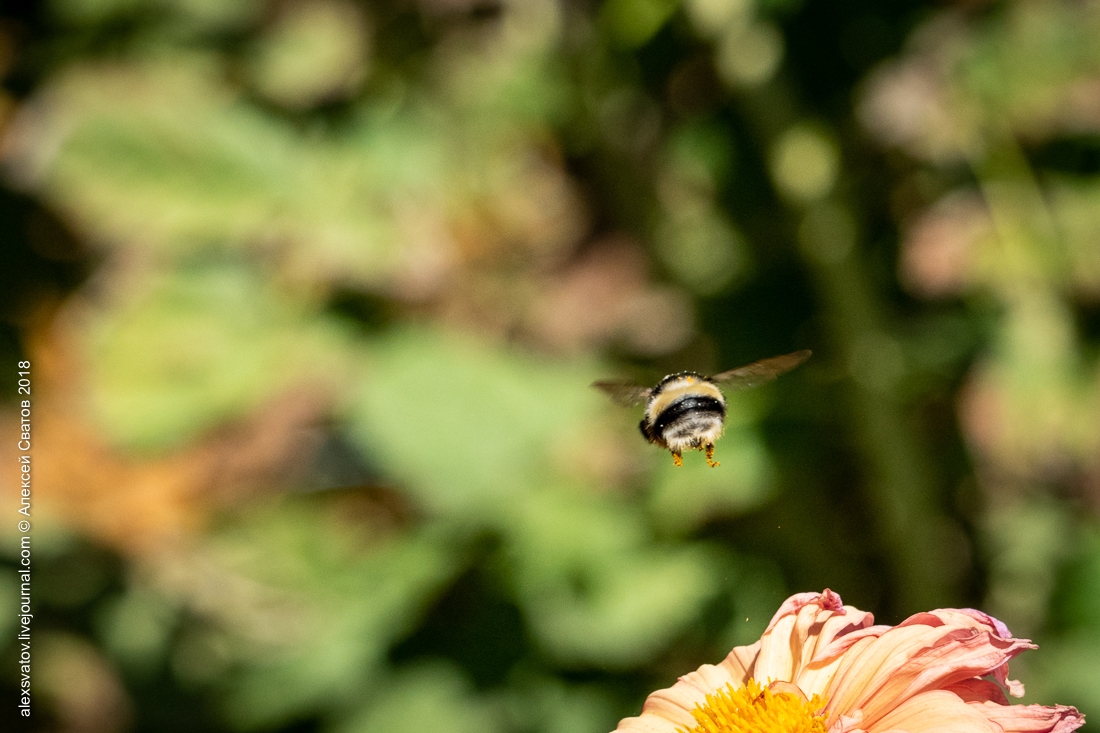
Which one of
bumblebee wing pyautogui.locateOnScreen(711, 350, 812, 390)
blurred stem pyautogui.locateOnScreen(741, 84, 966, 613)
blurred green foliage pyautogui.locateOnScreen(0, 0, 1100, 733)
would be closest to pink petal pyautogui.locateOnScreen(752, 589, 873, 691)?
bumblebee wing pyautogui.locateOnScreen(711, 350, 812, 390)

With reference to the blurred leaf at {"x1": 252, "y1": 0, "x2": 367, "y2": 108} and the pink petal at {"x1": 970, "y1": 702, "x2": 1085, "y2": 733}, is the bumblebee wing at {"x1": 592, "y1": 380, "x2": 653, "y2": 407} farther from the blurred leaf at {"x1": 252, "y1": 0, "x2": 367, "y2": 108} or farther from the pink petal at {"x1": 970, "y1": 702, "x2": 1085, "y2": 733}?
the blurred leaf at {"x1": 252, "y1": 0, "x2": 367, "y2": 108}

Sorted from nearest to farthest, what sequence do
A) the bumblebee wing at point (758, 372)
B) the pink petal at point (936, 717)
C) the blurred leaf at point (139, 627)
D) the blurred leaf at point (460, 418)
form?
1. the pink petal at point (936, 717)
2. the bumblebee wing at point (758, 372)
3. the blurred leaf at point (460, 418)
4. the blurred leaf at point (139, 627)

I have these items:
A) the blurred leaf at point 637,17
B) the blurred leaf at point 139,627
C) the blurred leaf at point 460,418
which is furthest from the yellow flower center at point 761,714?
the blurred leaf at point 139,627

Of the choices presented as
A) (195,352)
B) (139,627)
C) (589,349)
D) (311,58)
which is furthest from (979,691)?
(139,627)

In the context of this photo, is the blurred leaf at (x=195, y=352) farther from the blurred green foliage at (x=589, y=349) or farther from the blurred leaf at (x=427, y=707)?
the blurred leaf at (x=427, y=707)

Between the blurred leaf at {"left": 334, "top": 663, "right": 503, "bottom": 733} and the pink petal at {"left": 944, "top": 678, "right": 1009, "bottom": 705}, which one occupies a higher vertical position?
the blurred leaf at {"left": 334, "top": 663, "right": 503, "bottom": 733}

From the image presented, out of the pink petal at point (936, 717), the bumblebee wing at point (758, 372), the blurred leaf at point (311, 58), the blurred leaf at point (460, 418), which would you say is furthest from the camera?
the blurred leaf at point (311, 58)

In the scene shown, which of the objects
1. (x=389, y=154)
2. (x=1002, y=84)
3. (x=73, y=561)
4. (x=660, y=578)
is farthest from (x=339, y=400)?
(x=1002, y=84)
